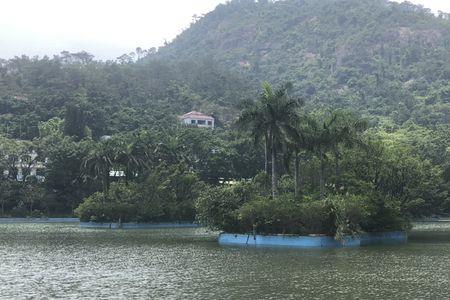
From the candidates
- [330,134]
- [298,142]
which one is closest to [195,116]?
[330,134]

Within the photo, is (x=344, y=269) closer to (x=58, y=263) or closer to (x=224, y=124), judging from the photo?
(x=58, y=263)

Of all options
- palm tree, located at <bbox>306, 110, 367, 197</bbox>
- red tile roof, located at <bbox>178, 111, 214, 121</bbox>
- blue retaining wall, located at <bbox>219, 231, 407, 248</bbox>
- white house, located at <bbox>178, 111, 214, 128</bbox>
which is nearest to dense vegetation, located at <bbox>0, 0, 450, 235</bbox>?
palm tree, located at <bbox>306, 110, 367, 197</bbox>

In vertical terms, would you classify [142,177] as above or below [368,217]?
above

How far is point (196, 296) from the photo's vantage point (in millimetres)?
30656

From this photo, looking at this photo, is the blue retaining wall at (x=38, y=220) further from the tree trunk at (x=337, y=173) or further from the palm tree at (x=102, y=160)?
the tree trunk at (x=337, y=173)

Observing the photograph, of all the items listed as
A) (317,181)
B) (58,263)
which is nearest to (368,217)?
(317,181)

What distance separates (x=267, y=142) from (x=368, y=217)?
42.0 ft

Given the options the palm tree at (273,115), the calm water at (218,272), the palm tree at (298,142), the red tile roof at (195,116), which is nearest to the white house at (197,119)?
the red tile roof at (195,116)

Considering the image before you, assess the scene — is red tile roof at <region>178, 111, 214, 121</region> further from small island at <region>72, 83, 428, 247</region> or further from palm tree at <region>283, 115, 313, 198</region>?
palm tree at <region>283, 115, 313, 198</region>

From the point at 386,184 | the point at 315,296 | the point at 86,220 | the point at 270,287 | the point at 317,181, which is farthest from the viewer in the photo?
the point at 86,220

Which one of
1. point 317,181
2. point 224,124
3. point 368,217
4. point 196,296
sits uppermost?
point 224,124

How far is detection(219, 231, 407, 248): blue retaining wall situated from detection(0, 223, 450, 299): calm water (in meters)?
3.04

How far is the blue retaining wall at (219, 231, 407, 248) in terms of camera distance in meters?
56.8

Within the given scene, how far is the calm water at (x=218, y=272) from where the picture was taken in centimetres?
3183
